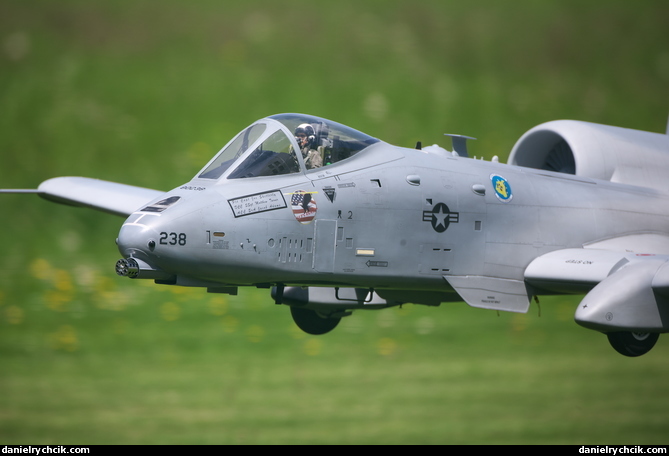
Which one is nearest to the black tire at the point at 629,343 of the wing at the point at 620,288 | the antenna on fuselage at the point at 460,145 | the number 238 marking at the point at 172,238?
the wing at the point at 620,288

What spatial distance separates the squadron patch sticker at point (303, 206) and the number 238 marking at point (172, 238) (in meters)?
1.53

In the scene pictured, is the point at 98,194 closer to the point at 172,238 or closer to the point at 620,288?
the point at 172,238

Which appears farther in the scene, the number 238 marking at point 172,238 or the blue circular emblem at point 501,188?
the blue circular emblem at point 501,188

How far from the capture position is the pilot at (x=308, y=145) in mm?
11219

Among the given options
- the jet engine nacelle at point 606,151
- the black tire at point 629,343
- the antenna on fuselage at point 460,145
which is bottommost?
the black tire at point 629,343

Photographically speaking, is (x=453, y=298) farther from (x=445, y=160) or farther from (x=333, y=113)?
(x=333, y=113)

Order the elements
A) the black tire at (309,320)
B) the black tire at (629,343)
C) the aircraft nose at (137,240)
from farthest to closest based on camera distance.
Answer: the black tire at (309,320), the black tire at (629,343), the aircraft nose at (137,240)

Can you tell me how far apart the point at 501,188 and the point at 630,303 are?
2715 mm

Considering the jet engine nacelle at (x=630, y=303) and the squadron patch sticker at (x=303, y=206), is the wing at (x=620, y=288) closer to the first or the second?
the jet engine nacelle at (x=630, y=303)

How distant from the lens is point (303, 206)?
10852 mm

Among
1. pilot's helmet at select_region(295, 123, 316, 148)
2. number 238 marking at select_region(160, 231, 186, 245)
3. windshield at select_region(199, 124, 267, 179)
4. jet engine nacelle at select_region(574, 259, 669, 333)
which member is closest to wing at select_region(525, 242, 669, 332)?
jet engine nacelle at select_region(574, 259, 669, 333)

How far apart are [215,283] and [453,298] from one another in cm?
433

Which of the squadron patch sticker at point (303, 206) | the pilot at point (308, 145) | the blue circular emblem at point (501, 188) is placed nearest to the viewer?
the squadron patch sticker at point (303, 206)

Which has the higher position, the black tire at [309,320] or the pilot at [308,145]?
the pilot at [308,145]
